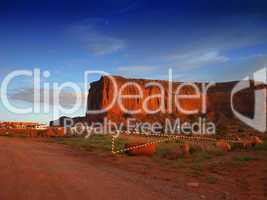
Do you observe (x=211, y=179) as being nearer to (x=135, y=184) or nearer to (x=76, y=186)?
(x=135, y=184)

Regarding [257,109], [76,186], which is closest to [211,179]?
[76,186]

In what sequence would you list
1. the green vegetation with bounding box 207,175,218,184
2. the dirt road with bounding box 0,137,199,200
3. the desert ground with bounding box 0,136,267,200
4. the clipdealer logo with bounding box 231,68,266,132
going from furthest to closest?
the clipdealer logo with bounding box 231,68,266,132 < the green vegetation with bounding box 207,175,218,184 < the desert ground with bounding box 0,136,267,200 < the dirt road with bounding box 0,137,199,200

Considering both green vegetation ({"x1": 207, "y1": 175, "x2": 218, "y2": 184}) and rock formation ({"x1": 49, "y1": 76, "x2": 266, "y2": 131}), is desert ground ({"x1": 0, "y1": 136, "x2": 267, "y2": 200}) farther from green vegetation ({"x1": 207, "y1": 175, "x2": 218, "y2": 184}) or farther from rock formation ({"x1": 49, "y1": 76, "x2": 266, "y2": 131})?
rock formation ({"x1": 49, "y1": 76, "x2": 266, "y2": 131})

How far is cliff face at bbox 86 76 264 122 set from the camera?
422 feet

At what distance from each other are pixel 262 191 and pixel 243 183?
4.71 ft

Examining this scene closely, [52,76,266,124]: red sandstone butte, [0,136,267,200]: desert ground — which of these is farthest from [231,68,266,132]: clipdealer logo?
[0,136,267,200]: desert ground

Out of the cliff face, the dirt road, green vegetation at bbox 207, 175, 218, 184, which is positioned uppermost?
the cliff face

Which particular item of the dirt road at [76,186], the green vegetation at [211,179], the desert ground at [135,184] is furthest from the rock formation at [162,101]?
the dirt road at [76,186]

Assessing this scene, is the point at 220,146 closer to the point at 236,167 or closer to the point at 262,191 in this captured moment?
the point at 236,167

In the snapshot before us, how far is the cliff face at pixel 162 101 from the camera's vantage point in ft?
422

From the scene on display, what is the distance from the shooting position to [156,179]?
11.9 meters

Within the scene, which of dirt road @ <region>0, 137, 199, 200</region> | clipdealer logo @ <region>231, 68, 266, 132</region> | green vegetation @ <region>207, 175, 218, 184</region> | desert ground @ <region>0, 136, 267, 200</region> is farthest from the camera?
clipdealer logo @ <region>231, 68, 266, 132</region>

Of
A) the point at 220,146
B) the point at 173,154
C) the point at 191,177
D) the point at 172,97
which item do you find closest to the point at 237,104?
the point at 172,97

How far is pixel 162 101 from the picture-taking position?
465ft
